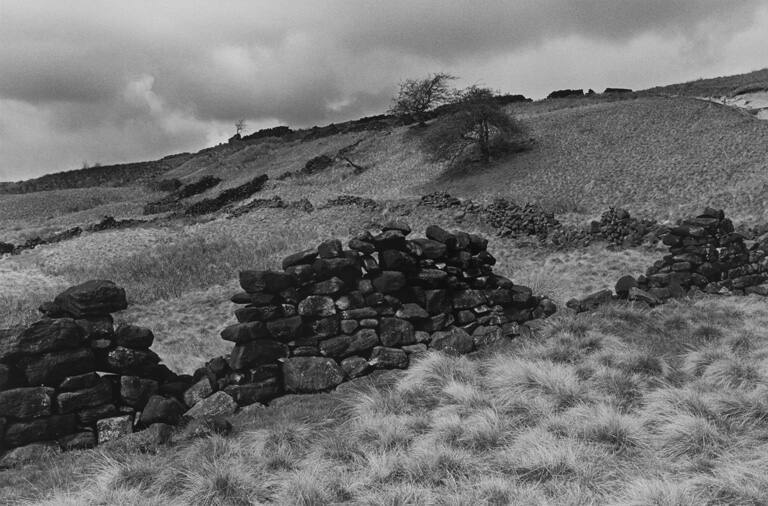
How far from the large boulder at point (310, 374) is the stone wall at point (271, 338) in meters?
0.02

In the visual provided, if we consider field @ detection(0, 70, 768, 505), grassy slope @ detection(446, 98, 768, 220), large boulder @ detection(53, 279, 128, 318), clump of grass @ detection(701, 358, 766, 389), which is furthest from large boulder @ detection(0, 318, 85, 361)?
grassy slope @ detection(446, 98, 768, 220)

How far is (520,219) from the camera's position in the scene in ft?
86.4

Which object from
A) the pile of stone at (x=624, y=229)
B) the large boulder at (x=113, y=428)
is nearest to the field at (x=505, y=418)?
the large boulder at (x=113, y=428)

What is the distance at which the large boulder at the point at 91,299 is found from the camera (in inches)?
342

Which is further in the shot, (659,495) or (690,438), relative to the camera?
(690,438)

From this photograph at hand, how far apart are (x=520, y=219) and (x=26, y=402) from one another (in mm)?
23416

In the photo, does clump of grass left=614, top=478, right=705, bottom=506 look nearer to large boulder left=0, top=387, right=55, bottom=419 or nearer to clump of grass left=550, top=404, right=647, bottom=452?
clump of grass left=550, top=404, right=647, bottom=452

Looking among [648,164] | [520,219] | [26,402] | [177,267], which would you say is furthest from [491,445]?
[648,164]

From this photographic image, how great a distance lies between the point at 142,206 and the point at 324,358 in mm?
55405

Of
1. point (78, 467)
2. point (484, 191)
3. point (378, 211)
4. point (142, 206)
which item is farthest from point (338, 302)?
point (142, 206)

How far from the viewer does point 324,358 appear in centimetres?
954

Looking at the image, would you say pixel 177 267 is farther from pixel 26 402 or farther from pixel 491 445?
pixel 491 445

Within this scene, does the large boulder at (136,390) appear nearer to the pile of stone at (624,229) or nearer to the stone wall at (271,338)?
the stone wall at (271,338)

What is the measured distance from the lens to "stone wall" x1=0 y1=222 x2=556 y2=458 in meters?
A: 7.89
